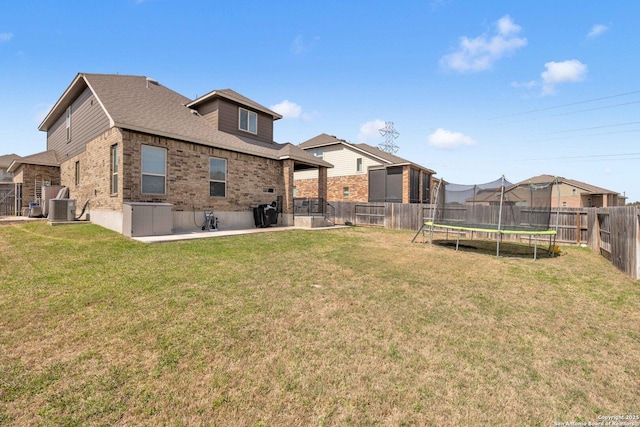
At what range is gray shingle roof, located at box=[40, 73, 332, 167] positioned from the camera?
920 centimetres

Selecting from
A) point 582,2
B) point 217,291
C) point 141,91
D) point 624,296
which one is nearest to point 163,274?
point 217,291

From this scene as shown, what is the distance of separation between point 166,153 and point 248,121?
18.3ft

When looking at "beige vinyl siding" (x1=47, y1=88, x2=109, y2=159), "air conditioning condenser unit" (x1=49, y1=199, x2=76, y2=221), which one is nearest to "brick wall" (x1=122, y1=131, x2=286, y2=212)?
"beige vinyl siding" (x1=47, y1=88, x2=109, y2=159)

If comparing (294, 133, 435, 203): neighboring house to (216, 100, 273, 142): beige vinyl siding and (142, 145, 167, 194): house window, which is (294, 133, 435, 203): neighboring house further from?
(142, 145, 167, 194): house window

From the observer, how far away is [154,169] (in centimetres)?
941

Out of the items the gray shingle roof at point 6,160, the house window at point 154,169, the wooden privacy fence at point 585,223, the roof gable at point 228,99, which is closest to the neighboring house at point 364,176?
the wooden privacy fence at point 585,223

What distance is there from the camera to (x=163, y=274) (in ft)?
15.3

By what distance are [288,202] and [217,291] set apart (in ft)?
32.5

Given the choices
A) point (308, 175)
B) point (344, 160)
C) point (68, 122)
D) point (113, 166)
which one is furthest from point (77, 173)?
point (344, 160)

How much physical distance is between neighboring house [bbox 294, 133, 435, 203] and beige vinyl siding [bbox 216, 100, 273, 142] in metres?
8.75

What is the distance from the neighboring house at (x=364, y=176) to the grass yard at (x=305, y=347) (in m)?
16.2

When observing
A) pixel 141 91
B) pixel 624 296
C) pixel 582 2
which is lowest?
pixel 624 296

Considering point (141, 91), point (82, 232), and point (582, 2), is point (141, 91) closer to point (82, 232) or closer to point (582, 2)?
point (82, 232)

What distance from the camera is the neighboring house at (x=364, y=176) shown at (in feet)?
68.9
